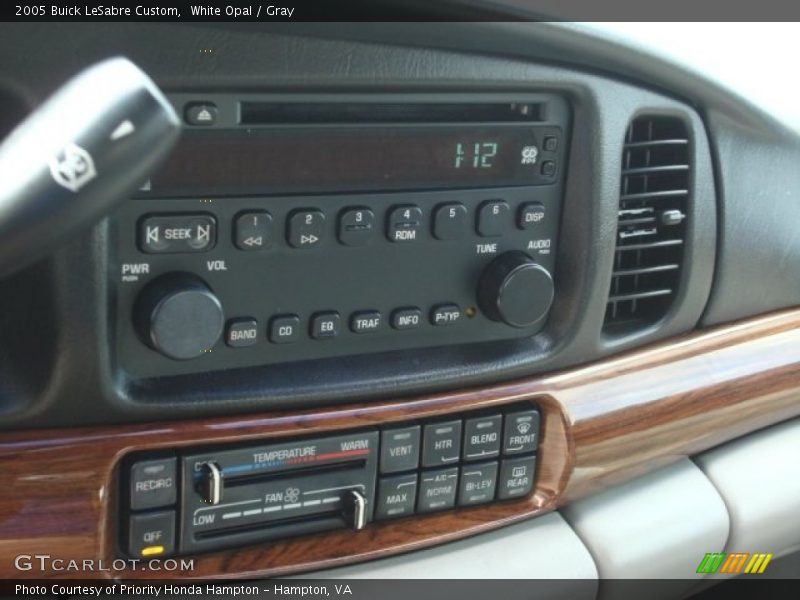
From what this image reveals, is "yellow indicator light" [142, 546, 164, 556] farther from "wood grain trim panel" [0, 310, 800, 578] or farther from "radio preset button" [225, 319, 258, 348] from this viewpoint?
"radio preset button" [225, 319, 258, 348]

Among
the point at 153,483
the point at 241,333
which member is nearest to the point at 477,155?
the point at 241,333

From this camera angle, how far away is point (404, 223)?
987mm

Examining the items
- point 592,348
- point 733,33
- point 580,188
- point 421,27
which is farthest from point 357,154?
point 733,33

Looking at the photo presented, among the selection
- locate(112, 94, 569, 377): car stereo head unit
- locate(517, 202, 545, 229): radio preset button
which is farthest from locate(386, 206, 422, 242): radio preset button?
locate(517, 202, 545, 229): radio preset button

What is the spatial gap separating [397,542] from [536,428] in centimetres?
18

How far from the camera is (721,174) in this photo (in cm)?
120

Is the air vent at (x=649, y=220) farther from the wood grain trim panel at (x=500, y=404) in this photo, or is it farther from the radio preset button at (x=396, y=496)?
the radio preset button at (x=396, y=496)

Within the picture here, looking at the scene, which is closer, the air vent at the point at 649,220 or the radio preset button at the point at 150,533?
the radio preset button at the point at 150,533

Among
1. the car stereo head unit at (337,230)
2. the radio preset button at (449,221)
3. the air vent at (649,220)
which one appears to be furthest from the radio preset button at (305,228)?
the air vent at (649,220)

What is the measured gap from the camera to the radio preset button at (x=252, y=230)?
3.00ft

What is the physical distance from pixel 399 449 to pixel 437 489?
0.07 metres

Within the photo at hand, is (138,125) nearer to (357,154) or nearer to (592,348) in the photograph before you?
(357,154)

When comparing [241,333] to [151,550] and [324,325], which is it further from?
[151,550]

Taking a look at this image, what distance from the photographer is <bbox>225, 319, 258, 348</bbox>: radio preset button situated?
0.94 metres
